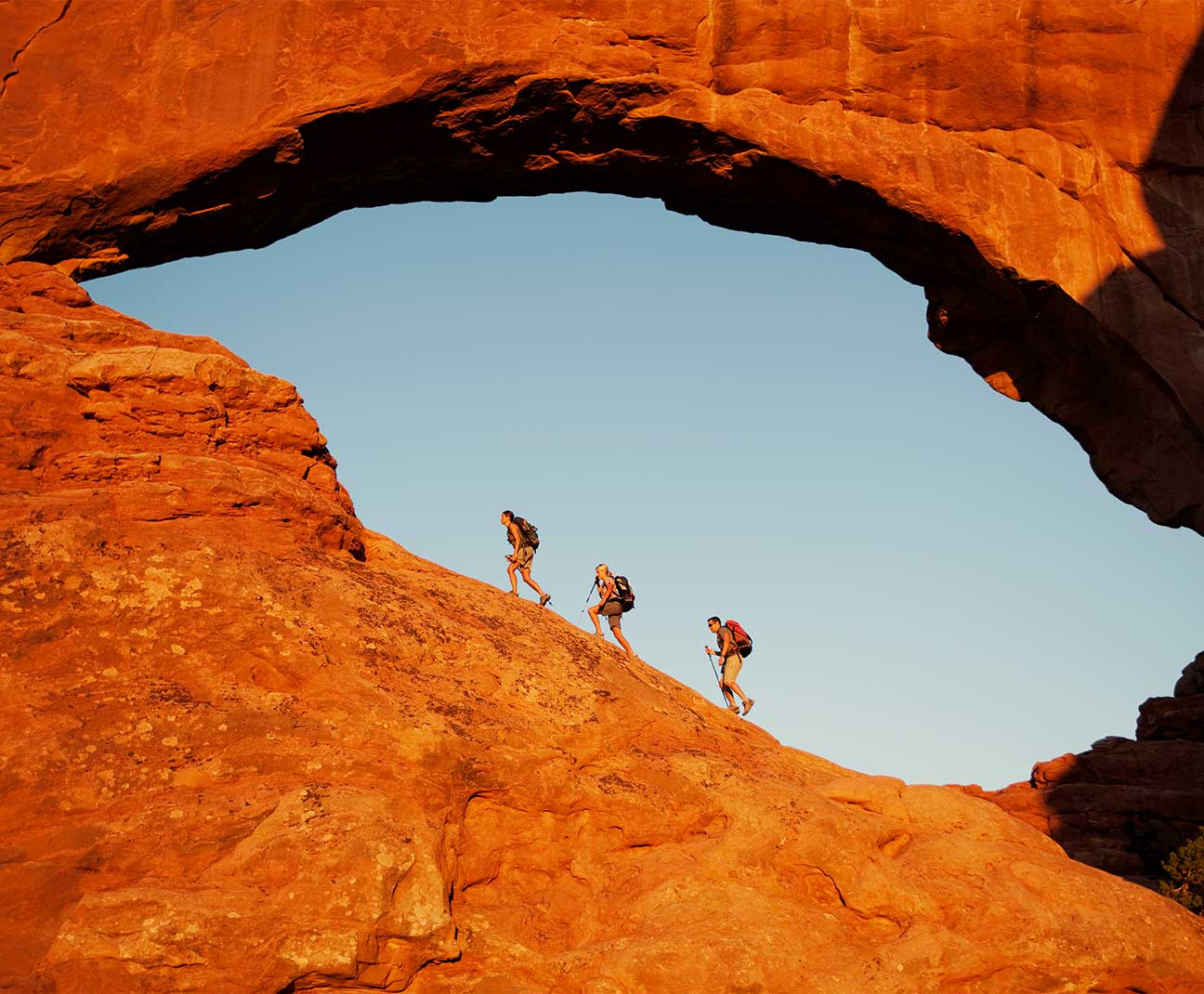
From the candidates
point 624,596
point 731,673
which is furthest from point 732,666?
point 624,596

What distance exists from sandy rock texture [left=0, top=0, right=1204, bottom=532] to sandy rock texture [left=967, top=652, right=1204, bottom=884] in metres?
6.86

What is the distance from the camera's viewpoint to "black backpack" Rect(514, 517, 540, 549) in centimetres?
2086

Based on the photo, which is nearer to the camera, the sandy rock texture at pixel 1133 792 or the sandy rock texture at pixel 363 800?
the sandy rock texture at pixel 363 800

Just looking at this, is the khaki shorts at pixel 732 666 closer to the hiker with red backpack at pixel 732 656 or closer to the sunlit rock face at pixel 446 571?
the hiker with red backpack at pixel 732 656

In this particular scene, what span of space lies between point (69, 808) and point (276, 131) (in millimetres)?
12653

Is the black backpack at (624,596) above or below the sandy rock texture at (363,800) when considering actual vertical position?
above

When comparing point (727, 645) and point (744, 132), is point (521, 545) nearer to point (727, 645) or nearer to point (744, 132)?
point (727, 645)

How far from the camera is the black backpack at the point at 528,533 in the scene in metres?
20.9

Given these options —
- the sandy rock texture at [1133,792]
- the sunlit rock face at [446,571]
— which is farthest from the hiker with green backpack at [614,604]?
the sandy rock texture at [1133,792]

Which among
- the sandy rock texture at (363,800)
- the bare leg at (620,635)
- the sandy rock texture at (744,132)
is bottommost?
the sandy rock texture at (363,800)

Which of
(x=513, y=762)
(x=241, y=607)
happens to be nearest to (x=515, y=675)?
(x=513, y=762)

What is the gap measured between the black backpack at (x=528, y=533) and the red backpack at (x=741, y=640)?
384cm

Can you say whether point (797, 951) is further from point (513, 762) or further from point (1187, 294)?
point (1187, 294)

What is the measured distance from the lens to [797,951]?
11125 millimetres
